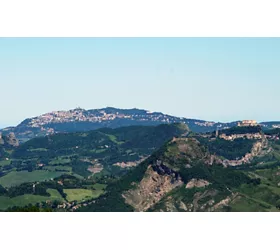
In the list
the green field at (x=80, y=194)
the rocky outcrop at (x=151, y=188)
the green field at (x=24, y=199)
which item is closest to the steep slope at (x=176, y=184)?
the rocky outcrop at (x=151, y=188)

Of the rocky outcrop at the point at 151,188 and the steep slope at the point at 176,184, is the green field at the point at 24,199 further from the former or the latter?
the rocky outcrop at the point at 151,188

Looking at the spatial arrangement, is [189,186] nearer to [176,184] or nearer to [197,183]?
[197,183]

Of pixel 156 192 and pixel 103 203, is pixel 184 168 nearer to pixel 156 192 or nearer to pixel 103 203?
pixel 156 192

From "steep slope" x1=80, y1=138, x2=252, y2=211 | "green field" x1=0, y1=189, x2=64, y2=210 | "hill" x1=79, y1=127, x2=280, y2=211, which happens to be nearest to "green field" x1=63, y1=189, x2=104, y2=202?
"green field" x1=0, y1=189, x2=64, y2=210

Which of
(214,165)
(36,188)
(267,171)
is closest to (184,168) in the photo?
(214,165)

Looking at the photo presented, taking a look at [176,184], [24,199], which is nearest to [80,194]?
[24,199]

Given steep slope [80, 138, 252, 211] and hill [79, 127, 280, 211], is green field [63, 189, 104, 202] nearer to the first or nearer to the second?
steep slope [80, 138, 252, 211]
